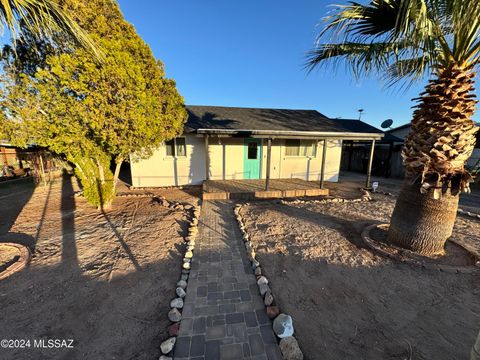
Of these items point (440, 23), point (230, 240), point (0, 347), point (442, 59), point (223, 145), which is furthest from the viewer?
point (223, 145)

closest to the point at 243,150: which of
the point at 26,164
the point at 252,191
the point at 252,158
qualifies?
the point at 252,158

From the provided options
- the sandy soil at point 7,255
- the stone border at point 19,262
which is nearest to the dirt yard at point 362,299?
the stone border at point 19,262

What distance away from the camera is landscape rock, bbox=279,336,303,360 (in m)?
1.88

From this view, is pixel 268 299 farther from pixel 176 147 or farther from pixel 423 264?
pixel 176 147

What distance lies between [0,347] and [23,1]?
3.86m

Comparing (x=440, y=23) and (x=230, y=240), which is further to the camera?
(x=230, y=240)

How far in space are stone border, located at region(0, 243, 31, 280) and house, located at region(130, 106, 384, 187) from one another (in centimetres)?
483

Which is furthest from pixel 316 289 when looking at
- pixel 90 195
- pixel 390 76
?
pixel 90 195

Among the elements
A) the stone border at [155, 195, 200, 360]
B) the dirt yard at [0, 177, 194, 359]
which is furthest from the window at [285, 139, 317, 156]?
the dirt yard at [0, 177, 194, 359]

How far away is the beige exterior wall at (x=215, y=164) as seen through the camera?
8.97 meters

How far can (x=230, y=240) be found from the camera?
4266 millimetres

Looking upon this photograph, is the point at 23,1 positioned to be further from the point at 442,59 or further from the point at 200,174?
the point at 200,174

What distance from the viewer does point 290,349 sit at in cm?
193

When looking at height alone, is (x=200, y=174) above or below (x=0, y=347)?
above
